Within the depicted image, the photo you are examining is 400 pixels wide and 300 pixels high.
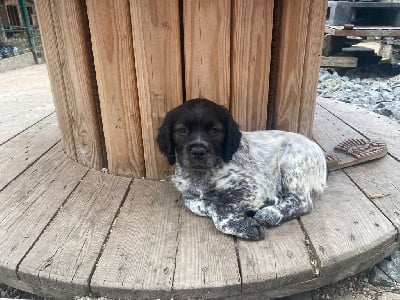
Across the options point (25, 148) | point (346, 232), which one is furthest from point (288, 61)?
point (25, 148)

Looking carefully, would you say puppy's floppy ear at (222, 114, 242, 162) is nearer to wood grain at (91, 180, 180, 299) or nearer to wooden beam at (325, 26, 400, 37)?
wood grain at (91, 180, 180, 299)

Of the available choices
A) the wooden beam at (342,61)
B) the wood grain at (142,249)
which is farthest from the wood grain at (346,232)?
the wooden beam at (342,61)

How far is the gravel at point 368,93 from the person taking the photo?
4906 millimetres

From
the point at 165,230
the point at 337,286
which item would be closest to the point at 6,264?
the point at 165,230

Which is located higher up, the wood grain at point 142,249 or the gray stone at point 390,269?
the wood grain at point 142,249

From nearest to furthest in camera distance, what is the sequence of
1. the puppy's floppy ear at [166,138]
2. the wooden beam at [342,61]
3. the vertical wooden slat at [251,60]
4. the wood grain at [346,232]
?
the wood grain at [346,232] → the puppy's floppy ear at [166,138] → the vertical wooden slat at [251,60] → the wooden beam at [342,61]

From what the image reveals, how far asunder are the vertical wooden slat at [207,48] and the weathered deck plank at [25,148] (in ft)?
5.18

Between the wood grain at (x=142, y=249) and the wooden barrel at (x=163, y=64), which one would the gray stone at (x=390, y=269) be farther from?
the wood grain at (x=142, y=249)

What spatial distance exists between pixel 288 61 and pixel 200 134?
38.2 inches

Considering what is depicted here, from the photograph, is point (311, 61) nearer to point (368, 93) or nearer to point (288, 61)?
point (288, 61)

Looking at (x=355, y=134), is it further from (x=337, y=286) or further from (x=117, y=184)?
Answer: (x=117, y=184)

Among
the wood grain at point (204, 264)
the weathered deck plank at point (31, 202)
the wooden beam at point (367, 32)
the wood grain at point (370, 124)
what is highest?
the wooden beam at point (367, 32)

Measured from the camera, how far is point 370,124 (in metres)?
3.86

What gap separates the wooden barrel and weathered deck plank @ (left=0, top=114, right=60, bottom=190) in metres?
0.56
